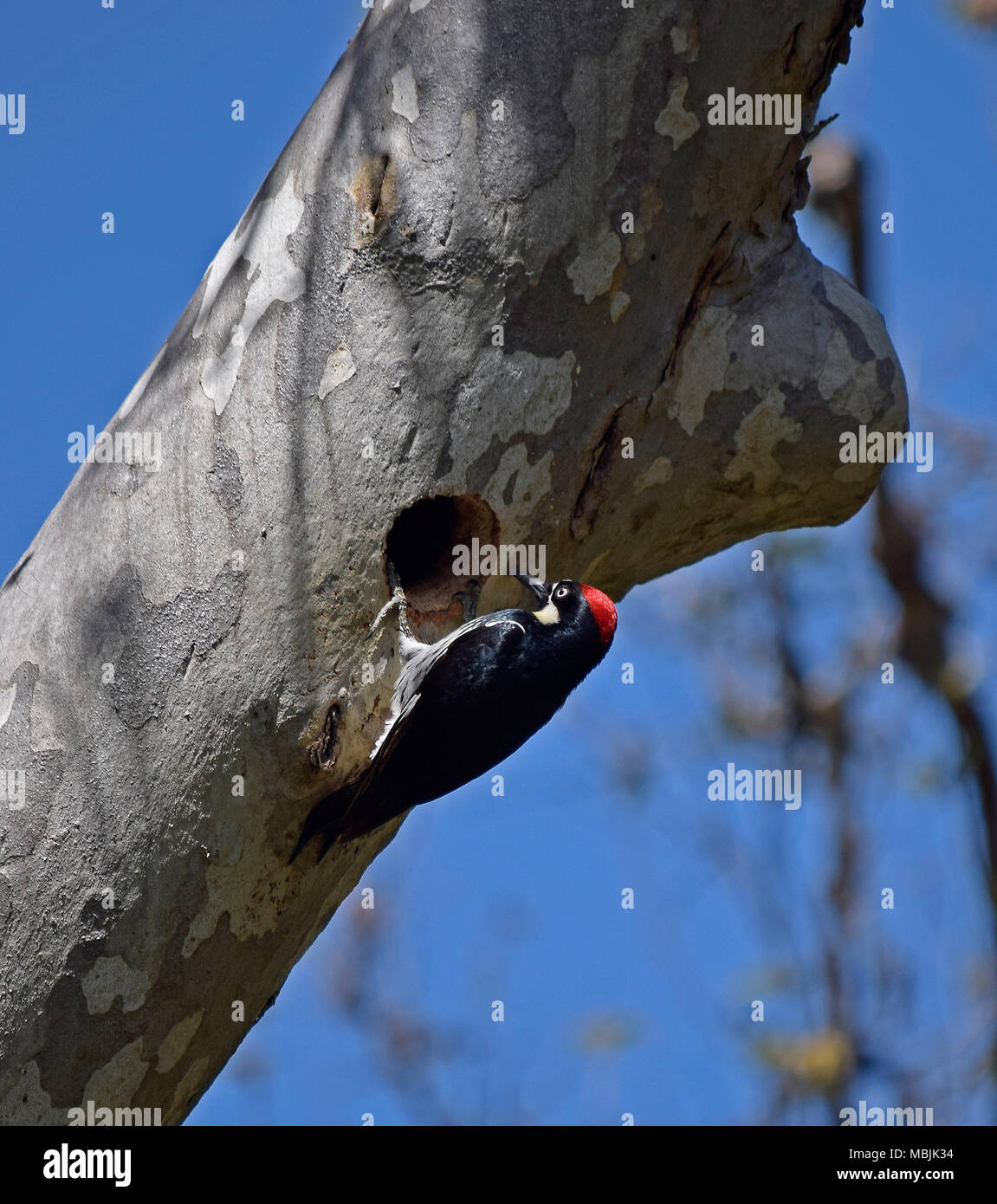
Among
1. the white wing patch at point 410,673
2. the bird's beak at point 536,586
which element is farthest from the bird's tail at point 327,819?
the bird's beak at point 536,586

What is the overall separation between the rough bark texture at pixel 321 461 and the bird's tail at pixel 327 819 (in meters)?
0.05

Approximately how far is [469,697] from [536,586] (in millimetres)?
428

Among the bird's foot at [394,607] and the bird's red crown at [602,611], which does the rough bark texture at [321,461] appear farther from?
the bird's red crown at [602,611]

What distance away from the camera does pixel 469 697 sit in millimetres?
4191

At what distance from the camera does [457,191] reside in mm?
3529

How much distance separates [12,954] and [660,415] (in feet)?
7.90

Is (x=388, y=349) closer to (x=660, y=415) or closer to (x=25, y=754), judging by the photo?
(x=660, y=415)

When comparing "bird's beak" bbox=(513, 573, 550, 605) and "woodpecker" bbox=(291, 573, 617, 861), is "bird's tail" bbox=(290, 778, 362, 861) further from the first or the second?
"bird's beak" bbox=(513, 573, 550, 605)

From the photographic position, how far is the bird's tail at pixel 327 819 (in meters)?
3.55

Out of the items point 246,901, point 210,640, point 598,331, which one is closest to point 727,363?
point 598,331

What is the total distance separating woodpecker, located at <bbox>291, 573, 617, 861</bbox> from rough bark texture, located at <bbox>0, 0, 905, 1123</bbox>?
0.38 ft

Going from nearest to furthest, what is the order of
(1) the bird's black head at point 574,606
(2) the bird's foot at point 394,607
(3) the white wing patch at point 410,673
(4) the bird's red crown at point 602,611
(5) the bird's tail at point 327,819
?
(5) the bird's tail at point 327,819 < (2) the bird's foot at point 394,607 < (3) the white wing patch at point 410,673 < (1) the bird's black head at point 574,606 < (4) the bird's red crown at point 602,611

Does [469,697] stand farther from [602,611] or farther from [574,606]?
[602,611]

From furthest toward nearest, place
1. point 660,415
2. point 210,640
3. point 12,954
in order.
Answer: point 660,415
point 210,640
point 12,954
